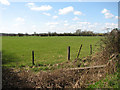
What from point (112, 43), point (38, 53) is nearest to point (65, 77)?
point (112, 43)

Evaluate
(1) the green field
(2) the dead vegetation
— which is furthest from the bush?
(1) the green field

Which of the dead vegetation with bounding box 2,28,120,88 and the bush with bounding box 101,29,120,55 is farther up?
the bush with bounding box 101,29,120,55

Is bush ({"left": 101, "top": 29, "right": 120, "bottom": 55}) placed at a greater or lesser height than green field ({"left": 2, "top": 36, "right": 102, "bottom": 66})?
greater

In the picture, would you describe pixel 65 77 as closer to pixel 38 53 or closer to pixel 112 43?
pixel 112 43

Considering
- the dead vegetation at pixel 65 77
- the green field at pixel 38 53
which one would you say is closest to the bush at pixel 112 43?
the dead vegetation at pixel 65 77

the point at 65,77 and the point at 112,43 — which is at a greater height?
the point at 112,43

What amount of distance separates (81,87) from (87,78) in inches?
26.1

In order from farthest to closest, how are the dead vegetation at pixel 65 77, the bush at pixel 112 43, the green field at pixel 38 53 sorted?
the green field at pixel 38 53
the bush at pixel 112 43
the dead vegetation at pixel 65 77

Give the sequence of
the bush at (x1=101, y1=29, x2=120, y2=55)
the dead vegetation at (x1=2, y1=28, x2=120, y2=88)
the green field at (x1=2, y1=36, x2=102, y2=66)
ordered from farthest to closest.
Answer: the green field at (x1=2, y1=36, x2=102, y2=66), the bush at (x1=101, y1=29, x2=120, y2=55), the dead vegetation at (x1=2, y1=28, x2=120, y2=88)

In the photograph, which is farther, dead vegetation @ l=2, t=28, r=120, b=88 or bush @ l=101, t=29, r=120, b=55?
bush @ l=101, t=29, r=120, b=55

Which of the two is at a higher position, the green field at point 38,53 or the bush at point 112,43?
the bush at point 112,43

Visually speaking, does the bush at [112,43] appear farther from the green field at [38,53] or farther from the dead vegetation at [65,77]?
the green field at [38,53]

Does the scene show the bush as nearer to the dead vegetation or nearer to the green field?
the dead vegetation

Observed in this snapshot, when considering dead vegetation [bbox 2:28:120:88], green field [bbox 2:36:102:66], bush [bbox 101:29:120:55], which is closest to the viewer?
dead vegetation [bbox 2:28:120:88]
